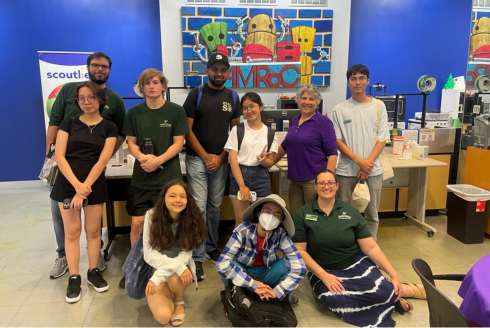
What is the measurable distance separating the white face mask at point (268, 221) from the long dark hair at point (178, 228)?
0.40 meters

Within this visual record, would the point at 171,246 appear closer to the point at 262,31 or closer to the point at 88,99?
the point at 88,99

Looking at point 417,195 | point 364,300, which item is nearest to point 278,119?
point 417,195

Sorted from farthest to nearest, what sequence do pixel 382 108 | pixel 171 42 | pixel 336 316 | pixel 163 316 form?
pixel 171 42, pixel 382 108, pixel 336 316, pixel 163 316

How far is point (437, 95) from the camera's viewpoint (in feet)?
21.5

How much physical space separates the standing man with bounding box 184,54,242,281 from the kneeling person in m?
0.62

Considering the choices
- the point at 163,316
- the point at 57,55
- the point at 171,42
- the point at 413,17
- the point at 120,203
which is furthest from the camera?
the point at 413,17

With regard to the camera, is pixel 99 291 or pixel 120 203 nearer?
pixel 99 291

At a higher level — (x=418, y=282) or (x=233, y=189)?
(x=233, y=189)

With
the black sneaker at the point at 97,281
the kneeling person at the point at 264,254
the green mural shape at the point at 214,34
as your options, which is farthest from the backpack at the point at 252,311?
the green mural shape at the point at 214,34

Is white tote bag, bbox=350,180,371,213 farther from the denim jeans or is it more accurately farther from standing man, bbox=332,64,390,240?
the denim jeans

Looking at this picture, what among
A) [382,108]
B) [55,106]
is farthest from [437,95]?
[55,106]

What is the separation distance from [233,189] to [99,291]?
3.87 feet

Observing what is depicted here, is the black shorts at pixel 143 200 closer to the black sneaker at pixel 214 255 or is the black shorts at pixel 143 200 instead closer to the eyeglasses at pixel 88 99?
the eyeglasses at pixel 88 99

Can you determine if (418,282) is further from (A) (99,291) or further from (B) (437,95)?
(B) (437,95)
